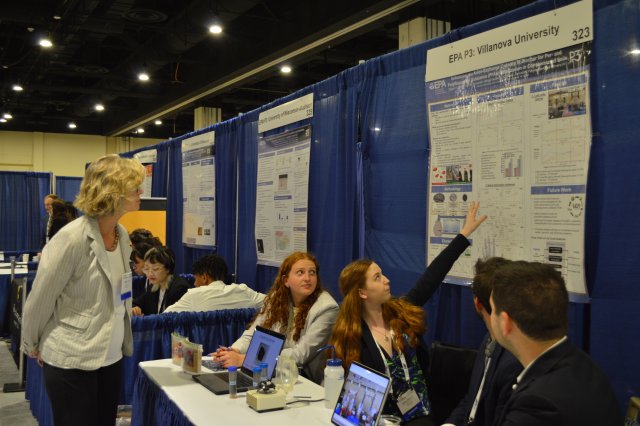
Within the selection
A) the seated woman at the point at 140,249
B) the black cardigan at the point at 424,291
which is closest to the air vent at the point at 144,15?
the seated woman at the point at 140,249

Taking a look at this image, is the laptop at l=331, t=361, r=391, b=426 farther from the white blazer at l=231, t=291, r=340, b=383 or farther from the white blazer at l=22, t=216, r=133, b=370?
the white blazer at l=22, t=216, r=133, b=370

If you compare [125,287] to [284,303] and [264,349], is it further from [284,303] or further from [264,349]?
[284,303]

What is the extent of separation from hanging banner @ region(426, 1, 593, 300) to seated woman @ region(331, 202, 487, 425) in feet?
0.40

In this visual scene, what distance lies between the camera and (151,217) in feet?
22.1

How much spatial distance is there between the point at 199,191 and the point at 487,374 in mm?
4405

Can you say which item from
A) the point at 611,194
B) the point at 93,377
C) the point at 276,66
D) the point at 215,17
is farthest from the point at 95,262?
the point at 276,66

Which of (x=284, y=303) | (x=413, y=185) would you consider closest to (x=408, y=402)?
(x=284, y=303)

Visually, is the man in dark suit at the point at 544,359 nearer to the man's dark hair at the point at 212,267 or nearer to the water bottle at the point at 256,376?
the water bottle at the point at 256,376

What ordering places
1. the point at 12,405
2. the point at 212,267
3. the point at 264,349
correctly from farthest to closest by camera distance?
the point at 12,405
the point at 212,267
the point at 264,349

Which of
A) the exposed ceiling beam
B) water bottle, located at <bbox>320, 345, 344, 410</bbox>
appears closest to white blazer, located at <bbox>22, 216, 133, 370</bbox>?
water bottle, located at <bbox>320, 345, 344, 410</bbox>

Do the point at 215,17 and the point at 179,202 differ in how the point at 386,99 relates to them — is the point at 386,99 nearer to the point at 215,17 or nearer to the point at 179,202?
the point at 215,17

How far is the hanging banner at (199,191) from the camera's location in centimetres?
566

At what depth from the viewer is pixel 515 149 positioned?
236 cm

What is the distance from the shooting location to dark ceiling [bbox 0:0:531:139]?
545 centimetres
